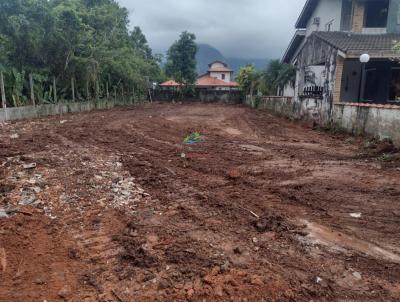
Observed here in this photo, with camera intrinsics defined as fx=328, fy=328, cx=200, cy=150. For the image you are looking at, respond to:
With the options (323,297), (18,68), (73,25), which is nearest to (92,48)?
(73,25)

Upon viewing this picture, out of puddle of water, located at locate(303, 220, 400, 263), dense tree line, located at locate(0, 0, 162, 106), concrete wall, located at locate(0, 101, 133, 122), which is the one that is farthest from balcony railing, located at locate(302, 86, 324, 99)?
concrete wall, located at locate(0, 101, 133, 122)

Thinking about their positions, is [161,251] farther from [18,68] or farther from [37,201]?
[18,68]

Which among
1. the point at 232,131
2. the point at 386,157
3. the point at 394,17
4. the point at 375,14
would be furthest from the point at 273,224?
the point at 375,14

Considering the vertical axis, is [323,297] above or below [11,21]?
below

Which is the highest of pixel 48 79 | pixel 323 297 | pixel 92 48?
pixel 92 48

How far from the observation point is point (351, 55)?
11.5m

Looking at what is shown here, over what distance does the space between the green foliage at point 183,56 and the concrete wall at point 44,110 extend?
64.5ft

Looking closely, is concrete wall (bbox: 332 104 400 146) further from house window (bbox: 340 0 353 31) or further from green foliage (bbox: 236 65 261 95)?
green foliage (bbox: 236 65 261 95)

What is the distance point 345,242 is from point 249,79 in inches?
1256

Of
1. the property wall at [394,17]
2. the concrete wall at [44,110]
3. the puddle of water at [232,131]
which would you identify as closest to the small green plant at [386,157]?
the puddle of water at [232,131]

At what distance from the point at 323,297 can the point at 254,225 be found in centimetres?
130

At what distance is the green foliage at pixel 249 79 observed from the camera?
31078 mm

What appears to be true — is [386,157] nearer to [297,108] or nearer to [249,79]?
[297,108]

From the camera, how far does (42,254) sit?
10.2ft
